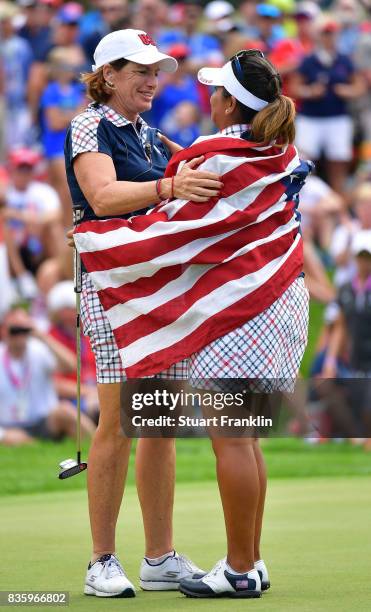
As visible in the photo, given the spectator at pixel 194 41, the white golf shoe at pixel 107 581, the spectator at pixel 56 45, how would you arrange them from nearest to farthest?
the white golf shoe at pixel 107 581
the spectator at pixel 56 45
the spectator at pixel 194 41

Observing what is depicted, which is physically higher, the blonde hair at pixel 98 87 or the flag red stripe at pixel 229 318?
the blonde hair at pixel 98 87

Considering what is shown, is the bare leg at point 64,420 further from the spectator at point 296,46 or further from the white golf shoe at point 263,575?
the white golf shoe at point 263,575

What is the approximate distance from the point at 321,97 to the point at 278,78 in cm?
1052

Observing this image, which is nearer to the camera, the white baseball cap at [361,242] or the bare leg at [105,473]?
the bare leg at [105,473]

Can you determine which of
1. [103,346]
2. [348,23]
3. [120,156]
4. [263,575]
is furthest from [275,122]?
[348,23]

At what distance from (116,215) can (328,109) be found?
10671 millimetres

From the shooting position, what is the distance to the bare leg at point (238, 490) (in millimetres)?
5145

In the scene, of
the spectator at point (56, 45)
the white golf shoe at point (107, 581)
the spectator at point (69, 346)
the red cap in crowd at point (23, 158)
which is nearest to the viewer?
the white golf shoe at point (107, 581)

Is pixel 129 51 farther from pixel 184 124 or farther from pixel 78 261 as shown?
pixel 184 124

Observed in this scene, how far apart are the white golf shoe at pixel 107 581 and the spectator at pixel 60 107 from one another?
9260 mm

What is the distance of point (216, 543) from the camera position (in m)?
6.62

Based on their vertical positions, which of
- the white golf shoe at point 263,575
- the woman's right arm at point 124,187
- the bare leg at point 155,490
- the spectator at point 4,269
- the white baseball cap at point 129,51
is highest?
the white baseball cap at point 129,51

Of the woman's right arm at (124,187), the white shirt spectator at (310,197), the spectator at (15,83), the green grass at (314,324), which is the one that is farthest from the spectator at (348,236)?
the woman's right arm at (124,187)

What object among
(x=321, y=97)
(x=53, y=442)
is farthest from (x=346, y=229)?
(x=53, y=442)
